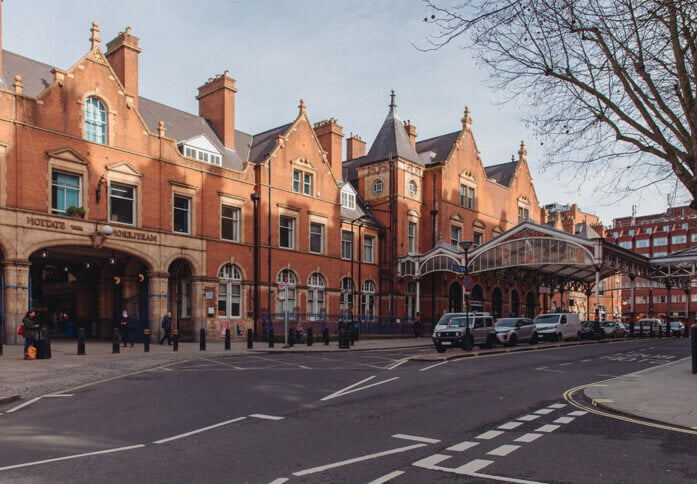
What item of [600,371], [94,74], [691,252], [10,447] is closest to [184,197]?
[94,74]

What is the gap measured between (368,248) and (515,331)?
16.5m

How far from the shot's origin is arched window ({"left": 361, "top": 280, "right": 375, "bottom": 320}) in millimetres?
42938

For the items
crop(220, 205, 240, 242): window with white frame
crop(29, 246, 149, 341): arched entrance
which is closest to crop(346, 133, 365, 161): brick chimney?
crop(220, 205, 240, 242): window with white frame

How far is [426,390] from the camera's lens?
42.8ft

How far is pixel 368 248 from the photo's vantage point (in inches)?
1738

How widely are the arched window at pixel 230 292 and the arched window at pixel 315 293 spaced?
5499mm

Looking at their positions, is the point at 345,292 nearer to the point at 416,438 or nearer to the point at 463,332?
the point at 463,332

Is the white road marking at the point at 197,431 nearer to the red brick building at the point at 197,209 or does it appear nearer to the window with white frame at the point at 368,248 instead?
the red brick building at the point at 197,209

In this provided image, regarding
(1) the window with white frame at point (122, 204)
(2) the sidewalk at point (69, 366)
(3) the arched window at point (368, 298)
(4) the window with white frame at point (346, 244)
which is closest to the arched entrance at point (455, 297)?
(3) the arched window at point (368, 298)

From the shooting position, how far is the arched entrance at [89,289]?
3119cm

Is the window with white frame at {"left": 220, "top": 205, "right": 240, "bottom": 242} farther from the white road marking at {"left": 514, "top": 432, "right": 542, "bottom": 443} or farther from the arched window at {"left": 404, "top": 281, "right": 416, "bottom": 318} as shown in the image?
the white road marking at {"left": 514, "top": 432, "right": 542, "bottom": 443}

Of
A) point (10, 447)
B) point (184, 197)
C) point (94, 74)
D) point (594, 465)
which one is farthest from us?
point (184, 197)

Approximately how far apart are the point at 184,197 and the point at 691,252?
41.5 m

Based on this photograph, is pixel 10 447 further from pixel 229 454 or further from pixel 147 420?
pixel 229 454
